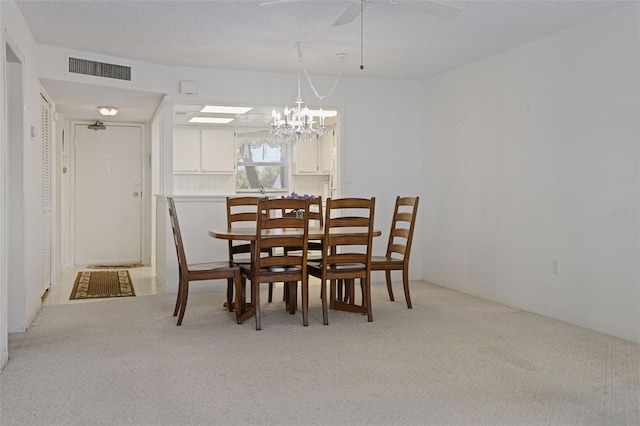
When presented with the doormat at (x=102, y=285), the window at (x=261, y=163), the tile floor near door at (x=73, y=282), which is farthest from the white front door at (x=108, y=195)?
the window at (x=261, y=163)

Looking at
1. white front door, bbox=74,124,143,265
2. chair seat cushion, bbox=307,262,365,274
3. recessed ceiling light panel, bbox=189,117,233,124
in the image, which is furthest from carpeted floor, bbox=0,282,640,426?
recessed ceiling light panel, bbox=189,117,233,124

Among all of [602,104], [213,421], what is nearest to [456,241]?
[602,104]

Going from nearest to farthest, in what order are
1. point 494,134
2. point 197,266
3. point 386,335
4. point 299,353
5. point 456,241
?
point 299,353
point 386,335
point 197,266
point 494,134
point 456,241

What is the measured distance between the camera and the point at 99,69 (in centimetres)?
555

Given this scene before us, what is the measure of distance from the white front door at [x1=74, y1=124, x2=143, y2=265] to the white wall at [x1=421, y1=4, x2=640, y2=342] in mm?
4370

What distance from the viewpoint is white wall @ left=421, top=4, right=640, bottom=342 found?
4.12 metres

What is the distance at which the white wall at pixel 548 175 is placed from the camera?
13.5ft

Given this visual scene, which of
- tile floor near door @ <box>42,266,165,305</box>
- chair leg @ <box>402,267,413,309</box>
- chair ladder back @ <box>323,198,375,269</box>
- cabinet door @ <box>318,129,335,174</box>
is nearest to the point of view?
chair ladder back @ <box>323,198,375,269</box>

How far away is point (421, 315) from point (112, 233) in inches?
205

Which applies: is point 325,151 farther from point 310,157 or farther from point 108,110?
point 108,110

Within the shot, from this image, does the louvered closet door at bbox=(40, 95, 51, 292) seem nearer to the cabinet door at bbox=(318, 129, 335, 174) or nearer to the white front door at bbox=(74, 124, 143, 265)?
the white front door at bbox=(74, 124, 143, 265)

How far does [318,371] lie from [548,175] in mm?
2685

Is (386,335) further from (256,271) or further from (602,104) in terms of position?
(602,104)

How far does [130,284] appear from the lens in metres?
6.44
